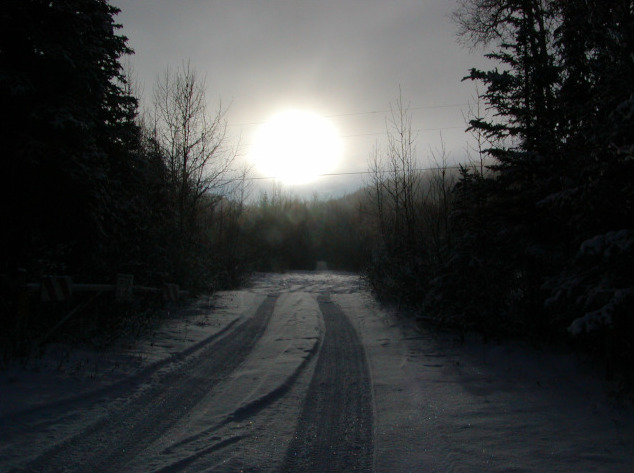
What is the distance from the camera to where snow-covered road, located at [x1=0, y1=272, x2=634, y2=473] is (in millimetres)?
4008

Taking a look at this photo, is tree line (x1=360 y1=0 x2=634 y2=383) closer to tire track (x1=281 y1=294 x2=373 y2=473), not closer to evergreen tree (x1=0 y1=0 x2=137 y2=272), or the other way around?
tire track (x1=281 y1=294 x2=373 y2=473)

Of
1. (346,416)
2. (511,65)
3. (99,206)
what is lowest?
(346,416)

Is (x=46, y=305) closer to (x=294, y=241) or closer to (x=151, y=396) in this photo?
(x=151, y=396)

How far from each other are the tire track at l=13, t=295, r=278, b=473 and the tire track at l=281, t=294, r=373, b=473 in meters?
1.47

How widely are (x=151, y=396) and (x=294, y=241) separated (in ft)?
161

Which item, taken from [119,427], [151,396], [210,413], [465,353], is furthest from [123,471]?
[465,353]

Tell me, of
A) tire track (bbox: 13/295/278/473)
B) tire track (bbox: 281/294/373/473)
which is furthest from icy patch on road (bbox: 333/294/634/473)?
tire track (bbox: 13/295/278/473)

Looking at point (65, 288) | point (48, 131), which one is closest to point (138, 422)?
point (65, 288)

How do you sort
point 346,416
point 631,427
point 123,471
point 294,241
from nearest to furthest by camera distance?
point 123,471
point 631,427
point 346,416
point 294,241

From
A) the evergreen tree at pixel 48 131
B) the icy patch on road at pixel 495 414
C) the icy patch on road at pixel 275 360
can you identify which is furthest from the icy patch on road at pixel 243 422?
the evergreen tree at pixel 48 131

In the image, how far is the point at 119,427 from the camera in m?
4.71

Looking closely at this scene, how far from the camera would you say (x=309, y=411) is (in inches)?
209

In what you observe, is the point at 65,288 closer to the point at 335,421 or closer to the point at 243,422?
the point at 243,422

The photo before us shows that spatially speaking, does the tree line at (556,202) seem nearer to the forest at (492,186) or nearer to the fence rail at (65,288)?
the forest at (492,186)
